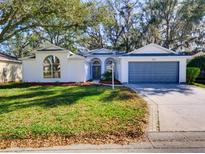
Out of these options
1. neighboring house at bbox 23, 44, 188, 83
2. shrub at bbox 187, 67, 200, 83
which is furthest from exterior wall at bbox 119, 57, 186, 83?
shrub at bbox 187, 67, 200, 83

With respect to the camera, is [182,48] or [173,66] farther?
[182,48]

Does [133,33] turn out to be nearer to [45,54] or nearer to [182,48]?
[182,48]

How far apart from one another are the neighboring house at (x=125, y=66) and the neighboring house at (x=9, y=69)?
A: 4258 millimetres

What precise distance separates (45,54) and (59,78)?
2757mm

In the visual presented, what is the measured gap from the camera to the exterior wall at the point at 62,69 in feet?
86.1

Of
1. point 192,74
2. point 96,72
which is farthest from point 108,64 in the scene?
point 192,74

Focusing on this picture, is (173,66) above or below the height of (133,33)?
below

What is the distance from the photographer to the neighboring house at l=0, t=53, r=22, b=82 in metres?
29.5

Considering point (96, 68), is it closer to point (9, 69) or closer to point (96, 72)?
point (96, 72)

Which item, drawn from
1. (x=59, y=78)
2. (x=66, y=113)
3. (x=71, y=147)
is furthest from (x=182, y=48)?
(x=71, y=147)

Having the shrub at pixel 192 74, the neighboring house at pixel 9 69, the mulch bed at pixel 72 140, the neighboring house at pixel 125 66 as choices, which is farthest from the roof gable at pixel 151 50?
the mulch bed at pixel 72 140

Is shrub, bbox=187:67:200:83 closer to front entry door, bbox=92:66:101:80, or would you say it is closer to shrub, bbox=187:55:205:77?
shrub, bbox=187:55:205:77

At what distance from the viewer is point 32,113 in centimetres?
995

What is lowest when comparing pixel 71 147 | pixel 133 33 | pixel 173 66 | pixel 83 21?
pixel 71 147
